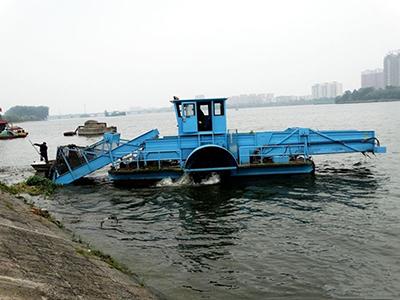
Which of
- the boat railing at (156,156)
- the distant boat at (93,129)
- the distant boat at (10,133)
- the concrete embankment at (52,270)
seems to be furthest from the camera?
the distant boat at (93,129)

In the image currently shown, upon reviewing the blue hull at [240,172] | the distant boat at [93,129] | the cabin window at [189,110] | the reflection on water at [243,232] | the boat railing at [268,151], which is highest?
the cabin window at [189,110]

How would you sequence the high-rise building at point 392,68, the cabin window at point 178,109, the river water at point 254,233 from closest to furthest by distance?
the river water at point 254,233
the cabin window at point 178,109
the high-rise building at point 392,68

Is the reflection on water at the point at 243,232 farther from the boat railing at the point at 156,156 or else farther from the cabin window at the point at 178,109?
the cabin window at the point at 178,109

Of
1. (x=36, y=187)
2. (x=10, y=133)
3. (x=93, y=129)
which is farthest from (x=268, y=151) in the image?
(x=93, y=129)

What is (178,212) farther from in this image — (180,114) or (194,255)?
(180,114)

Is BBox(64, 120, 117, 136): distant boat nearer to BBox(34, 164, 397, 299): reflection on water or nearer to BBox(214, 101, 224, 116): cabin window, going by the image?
BBox(34, 164, 397, 299): reflection on water

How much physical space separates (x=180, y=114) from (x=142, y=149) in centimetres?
244

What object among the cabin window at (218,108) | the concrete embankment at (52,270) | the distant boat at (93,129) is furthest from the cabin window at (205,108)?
the distant boat at (93,129)

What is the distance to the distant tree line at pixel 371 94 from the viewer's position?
15175cm

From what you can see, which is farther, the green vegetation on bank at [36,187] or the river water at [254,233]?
the green vegetation on bank at [36,187]

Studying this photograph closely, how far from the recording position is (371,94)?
160m

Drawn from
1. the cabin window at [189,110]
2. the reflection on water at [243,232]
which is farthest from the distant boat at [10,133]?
the cabin window at [189,110]

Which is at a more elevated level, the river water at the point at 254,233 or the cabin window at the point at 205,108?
the cabin window at the point at 205,108

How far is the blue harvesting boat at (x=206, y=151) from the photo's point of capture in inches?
693
